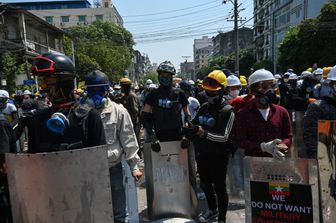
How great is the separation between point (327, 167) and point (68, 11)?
88.5 meters

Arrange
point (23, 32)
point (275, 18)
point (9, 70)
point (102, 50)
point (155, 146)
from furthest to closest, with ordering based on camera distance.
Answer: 1. point (275, 18)
2. point (102, 50)
3. point (23, 32)
4. point (9, 70)
5. point (155, 146)

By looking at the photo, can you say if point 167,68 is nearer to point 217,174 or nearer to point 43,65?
point 217,174

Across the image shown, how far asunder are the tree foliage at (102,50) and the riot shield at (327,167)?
40.1 meters

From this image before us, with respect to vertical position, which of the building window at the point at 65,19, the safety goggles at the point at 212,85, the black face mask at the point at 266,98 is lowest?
the black face mask at the point at 266,98

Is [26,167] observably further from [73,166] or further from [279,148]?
[279,148]

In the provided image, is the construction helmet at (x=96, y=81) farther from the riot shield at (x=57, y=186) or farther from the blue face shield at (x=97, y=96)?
the riot shield at (x=57, y=186)

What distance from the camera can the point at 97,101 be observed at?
3.49 meters

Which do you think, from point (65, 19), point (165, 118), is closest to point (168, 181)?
point (165, 118)

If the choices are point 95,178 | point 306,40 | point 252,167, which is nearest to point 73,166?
point 95,178

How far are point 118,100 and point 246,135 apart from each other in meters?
5.25

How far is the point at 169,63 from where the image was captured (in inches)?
193

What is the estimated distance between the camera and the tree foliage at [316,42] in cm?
3092

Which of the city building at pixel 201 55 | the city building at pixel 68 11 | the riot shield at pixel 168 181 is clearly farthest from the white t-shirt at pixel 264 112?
the city building at pixel 201 55

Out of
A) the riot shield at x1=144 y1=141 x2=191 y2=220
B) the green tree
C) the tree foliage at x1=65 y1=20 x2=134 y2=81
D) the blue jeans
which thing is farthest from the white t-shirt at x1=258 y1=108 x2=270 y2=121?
the tree foliage at x1=65 y1=20 x2=134 y2=81
